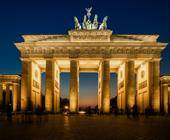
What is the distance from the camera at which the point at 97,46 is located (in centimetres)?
5619

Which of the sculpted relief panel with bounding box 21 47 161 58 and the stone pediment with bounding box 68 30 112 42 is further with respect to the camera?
the stone pediment with bounding box 68 30 112 42

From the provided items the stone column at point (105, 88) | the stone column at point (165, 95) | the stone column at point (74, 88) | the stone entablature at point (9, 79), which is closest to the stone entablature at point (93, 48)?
the stone column at point (74, 88)

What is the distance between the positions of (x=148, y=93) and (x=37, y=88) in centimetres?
2197

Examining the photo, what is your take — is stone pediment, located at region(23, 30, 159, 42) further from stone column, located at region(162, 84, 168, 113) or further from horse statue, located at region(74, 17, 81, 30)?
stone column, located at region(162, 84, 168, 113)

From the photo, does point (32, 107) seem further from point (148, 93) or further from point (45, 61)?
point (148, 93)

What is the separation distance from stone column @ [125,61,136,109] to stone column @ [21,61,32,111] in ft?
57.5

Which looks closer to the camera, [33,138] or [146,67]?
[33,138]

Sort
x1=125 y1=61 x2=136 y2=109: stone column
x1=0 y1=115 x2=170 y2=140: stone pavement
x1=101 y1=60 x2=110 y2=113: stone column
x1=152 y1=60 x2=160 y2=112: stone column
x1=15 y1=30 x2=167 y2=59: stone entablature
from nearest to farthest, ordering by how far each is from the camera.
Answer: x1=0 y1=115 x2=170 y2=140: stone pavement < x1=125 y1=61 x2=136 y2=109: stone column < x1=152 y1=60 x2=160 y2=112: stone column < x1=101 y1=60 x2=110 y2=113: stone column < x1=15 y1=30 x2=167 y2=59: stone entablature

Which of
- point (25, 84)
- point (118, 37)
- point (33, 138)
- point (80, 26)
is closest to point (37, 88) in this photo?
point (25, 84)

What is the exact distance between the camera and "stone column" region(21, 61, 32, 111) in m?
55.6

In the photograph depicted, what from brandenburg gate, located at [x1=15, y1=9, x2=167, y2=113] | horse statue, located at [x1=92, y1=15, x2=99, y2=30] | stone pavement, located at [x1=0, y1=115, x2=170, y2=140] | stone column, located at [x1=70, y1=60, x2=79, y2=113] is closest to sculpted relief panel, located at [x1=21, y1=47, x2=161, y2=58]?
brandenburg gate, located at [x1=15, y1=9, x2=167, y2=113]

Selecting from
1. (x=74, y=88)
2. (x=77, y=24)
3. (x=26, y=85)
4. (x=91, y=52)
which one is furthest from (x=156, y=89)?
(x=26, y=85)

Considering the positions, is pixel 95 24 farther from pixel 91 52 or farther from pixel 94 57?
pixel 94 57

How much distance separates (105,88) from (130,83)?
4.58 meters
